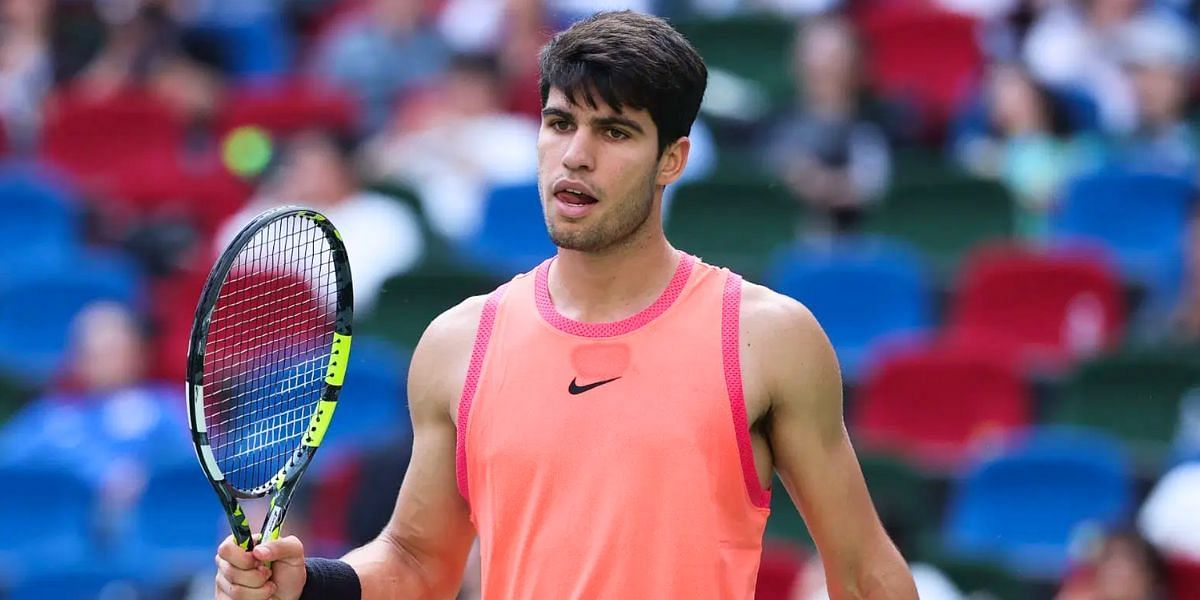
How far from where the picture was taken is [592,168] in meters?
3.45

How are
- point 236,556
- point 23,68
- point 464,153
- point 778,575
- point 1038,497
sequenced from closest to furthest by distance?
point 236,556 → point 778,575 → point 1038,497 → point 464,153 → point 23,68

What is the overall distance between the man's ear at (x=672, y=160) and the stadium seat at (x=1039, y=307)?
4.61 meters

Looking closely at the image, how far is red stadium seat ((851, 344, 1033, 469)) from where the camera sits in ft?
25.5

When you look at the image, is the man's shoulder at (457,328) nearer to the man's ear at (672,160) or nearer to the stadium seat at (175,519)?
the man's ear at (672,160)

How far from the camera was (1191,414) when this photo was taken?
7562mm

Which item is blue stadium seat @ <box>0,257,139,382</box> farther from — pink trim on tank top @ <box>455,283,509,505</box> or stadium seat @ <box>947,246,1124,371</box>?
pink trim on tank top @ <box>455,283,509,505</box>

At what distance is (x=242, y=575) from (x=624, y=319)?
78 centimetres

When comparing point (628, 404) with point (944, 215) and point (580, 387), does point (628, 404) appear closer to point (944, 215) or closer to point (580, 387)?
point (580, 387)

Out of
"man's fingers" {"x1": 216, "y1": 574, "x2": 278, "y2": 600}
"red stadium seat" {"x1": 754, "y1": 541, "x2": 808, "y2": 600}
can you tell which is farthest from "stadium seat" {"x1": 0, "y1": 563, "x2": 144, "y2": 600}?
"man's fingers" {"x1": 216, "y1": 574, "x2": 278, "y2": 600}

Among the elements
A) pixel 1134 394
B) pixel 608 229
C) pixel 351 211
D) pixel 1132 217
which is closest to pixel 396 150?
pixel 351 211

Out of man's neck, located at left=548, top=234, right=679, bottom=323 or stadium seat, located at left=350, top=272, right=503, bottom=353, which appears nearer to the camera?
man's neck, located at left=548, top=234, right=679, bottom=323

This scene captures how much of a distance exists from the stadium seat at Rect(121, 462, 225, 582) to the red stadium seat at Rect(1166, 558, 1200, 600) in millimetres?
3664

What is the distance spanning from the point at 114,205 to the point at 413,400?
7.01 metres

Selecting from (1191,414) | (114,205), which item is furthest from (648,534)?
(114,205)
